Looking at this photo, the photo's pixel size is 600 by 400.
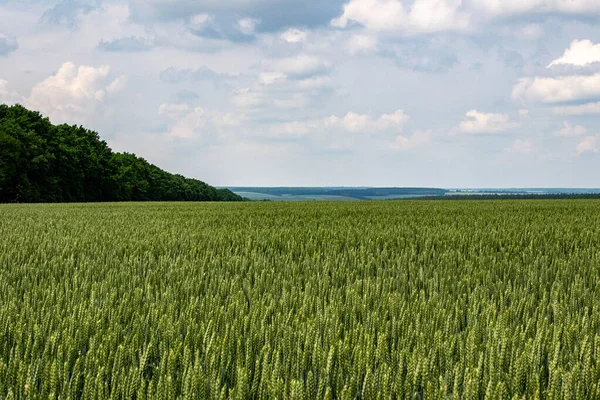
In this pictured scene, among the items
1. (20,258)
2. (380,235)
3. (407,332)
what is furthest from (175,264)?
(380,235)

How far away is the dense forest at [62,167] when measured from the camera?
43.4 meters

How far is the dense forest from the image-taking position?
1710 inches

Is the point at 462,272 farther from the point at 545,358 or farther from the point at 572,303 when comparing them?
the point at 545,358

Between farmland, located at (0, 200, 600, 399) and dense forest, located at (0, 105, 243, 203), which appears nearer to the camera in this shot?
farmland, located at (0, 200, 600, 399)

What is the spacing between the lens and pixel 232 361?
2289mm

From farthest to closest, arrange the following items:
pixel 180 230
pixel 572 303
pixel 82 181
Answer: pixel 82 181 → pixel 180 230 → pixel 572 303

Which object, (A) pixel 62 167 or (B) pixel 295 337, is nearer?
(B) pixel 295 337

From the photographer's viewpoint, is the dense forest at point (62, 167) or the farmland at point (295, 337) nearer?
the farmland at point (295, 337)

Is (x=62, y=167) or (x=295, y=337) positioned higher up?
(x=62, y=167)

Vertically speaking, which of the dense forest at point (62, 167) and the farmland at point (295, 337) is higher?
the dense forest at point (62, 167)

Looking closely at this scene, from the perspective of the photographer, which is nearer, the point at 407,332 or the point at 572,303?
the point at 407,332

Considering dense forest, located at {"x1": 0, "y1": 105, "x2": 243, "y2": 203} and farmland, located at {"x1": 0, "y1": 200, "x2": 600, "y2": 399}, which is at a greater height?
dense forest, located at {"x1": 0, "y1": 105, "x2": 243, "y2": 203}

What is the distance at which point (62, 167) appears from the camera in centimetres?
5200

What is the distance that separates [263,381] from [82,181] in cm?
5866
